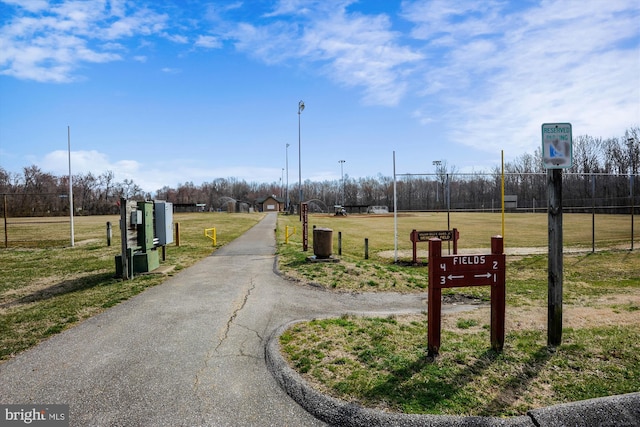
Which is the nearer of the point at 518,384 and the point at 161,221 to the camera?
the point at 518,384

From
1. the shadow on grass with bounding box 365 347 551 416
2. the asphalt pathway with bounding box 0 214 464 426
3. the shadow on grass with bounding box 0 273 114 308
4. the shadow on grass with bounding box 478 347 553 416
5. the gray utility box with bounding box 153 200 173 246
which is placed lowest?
the shadow on grass with bounding box 0 273 114 308

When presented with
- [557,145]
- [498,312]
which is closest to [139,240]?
[498,312]

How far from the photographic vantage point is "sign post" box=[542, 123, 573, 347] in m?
4.72

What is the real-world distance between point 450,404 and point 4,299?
9.35m

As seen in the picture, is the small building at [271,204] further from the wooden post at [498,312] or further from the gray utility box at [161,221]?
the wooden post at [498,312]

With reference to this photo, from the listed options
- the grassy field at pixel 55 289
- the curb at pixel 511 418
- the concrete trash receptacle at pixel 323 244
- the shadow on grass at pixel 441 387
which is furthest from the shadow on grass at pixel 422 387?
the concrete trash receptacle at pixel 323 244

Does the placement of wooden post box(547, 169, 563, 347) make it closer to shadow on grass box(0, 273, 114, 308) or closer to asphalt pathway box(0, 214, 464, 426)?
asphalt pathway box(0, 214, 464, 426)

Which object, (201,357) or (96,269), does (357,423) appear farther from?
(96,269)

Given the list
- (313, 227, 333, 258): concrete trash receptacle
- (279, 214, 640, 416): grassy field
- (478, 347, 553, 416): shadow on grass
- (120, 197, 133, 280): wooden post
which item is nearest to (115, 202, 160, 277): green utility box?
(120, 197, 133, 280): wooden post

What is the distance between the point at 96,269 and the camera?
11461 millimetres

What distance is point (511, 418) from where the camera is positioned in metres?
3.14

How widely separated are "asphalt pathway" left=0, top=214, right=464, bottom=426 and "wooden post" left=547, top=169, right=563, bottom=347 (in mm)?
2634

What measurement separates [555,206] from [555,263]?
74cm

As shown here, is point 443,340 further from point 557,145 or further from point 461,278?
point 557,145
